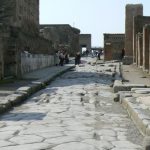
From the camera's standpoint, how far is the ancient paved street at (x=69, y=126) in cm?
702

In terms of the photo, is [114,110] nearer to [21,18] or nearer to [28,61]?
[28,61]

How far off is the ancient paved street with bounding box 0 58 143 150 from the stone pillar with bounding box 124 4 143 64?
27.5m

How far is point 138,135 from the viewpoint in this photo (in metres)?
7.86

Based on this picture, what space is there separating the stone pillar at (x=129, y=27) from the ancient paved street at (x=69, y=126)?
27456 mm

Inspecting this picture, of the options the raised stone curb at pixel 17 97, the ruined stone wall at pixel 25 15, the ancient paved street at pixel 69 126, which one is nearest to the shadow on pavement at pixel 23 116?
the ancient paved street at pixel 69 126

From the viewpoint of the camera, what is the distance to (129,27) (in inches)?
1619

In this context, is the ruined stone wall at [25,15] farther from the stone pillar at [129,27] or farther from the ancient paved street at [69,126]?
the ancient paved street at [69,126]

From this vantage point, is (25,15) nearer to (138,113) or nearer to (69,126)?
(138,113)

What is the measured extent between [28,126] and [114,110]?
307 cm

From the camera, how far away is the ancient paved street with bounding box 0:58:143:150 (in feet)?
23.0

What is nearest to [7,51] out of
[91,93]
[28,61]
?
[28,61]

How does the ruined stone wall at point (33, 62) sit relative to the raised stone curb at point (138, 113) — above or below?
above

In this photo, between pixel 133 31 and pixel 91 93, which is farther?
pixel 133 31

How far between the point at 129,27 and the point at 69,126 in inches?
1310
